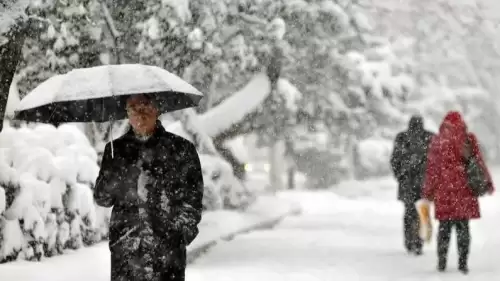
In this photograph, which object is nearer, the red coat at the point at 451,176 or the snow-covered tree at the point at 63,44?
the red coat at the point at 451,176

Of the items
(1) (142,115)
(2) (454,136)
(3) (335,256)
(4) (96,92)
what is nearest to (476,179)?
(2) (454,136)

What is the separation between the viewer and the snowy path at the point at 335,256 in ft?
37.2

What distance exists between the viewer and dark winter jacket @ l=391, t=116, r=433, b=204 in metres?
13.7

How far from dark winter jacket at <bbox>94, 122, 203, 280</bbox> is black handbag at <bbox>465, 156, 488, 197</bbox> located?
6224mm

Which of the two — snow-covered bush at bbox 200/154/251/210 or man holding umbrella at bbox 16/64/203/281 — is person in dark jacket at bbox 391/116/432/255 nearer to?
snow-covered bush at bbox 200/154/251/210

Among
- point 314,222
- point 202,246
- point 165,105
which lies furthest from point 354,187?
point 165,105

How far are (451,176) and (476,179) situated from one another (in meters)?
0.31

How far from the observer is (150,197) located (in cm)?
545

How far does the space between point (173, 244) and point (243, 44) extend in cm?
1445

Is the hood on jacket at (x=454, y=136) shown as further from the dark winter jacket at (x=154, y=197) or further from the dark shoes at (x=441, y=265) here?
the dark winter jacket at (x=154, y=197)

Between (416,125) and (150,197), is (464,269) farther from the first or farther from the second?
(150,197)

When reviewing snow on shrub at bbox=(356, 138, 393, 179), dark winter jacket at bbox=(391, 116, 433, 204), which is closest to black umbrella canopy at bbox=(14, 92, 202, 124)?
dark winter jacket at bbox=(391, 116, 433, 204)

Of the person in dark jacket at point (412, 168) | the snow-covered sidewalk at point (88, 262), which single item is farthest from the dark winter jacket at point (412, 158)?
the snow-covered sidewalk at point (88, 262)

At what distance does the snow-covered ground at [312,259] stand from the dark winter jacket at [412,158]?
3.23 feet
